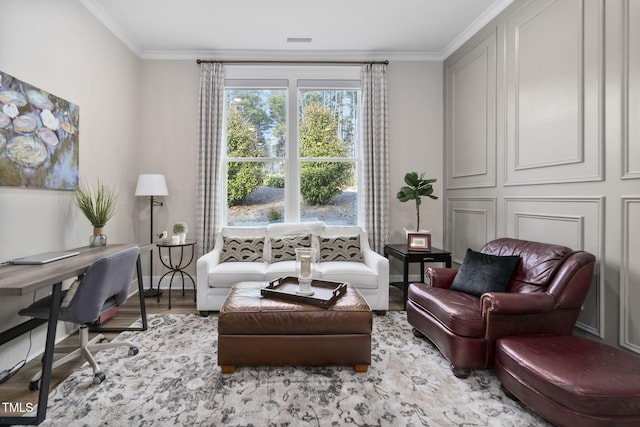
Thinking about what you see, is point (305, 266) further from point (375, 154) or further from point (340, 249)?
point (375, 154)

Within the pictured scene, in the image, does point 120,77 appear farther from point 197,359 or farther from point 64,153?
point 197,359

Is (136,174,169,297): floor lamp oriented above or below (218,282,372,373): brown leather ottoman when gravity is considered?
above

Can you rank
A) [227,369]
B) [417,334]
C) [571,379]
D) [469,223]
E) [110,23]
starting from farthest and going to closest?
[469,223], [110,23], [417,334], [227,369], [571,379]

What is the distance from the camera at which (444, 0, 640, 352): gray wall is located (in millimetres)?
2016

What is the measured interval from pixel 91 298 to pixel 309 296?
1368 mm

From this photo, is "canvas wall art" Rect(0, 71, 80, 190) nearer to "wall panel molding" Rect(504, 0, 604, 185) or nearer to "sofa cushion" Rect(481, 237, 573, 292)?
"sofa cushion" Rect(481, 237, 573, 292)

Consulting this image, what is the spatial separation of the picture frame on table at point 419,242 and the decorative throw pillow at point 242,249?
1.73 m

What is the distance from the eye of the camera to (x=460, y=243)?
12.7ft

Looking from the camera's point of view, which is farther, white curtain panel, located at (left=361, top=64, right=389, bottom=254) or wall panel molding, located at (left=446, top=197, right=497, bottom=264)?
white curtain panel, located at (left=361, top=64, right=389, bottom=254)

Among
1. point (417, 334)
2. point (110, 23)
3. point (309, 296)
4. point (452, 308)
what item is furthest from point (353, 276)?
point (110, 23)

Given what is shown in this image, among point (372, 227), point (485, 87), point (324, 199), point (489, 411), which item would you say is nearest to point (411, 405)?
point (489, 411)

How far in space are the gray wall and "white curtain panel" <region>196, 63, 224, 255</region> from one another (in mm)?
3059

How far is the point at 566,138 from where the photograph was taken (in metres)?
2.41

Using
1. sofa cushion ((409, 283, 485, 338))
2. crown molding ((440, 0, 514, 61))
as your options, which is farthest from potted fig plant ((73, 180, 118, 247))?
crown molding ((440, 0, 514, 61))
